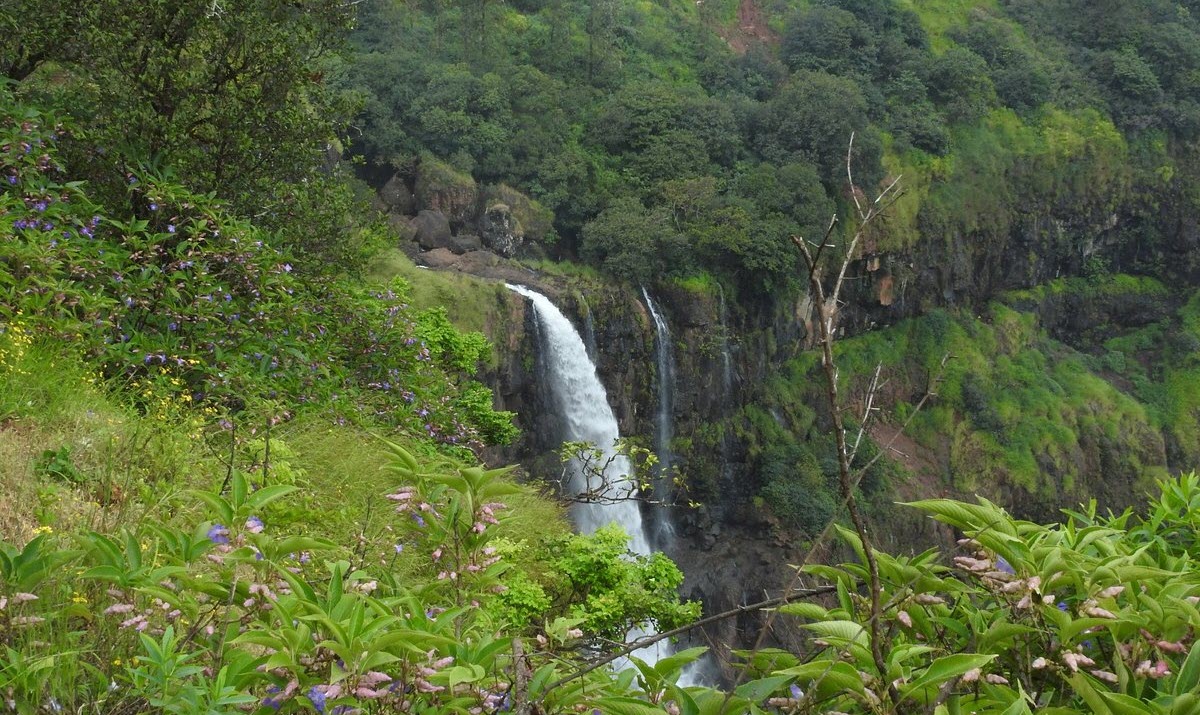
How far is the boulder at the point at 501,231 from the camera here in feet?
61.6

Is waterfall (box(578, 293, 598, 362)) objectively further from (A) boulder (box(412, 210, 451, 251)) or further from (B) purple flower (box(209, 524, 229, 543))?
(B) purple flower (box(209, 524, 229, 543))

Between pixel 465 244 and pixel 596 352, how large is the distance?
3652mm

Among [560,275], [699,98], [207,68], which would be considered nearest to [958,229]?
[699,98]

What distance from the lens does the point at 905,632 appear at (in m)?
1.42

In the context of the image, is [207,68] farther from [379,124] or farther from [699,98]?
[699,98]

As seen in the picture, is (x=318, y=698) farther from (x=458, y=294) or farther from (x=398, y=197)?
(x=398, y=197)

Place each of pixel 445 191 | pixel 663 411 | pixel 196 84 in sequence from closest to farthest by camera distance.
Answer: pixel 196 84 → pixel 663 411 → pixel 445 191

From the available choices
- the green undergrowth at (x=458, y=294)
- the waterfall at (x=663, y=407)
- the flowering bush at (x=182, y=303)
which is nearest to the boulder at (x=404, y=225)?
the green undergrowth at (x=458, y=294)

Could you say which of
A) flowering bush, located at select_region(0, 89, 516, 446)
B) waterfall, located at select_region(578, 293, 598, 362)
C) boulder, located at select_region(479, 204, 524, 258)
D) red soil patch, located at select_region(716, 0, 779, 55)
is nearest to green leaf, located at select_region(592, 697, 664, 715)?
flowering bush, located at select_region(0, 89, 516, 446)

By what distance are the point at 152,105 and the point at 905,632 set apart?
5419 millimetres

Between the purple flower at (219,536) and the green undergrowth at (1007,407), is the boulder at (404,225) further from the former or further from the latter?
the purple flower at (219,536)

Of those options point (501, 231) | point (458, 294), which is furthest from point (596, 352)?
point (501, 231)

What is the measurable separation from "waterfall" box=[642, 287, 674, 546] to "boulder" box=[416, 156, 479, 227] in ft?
13.0

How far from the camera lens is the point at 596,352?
1664 cm
